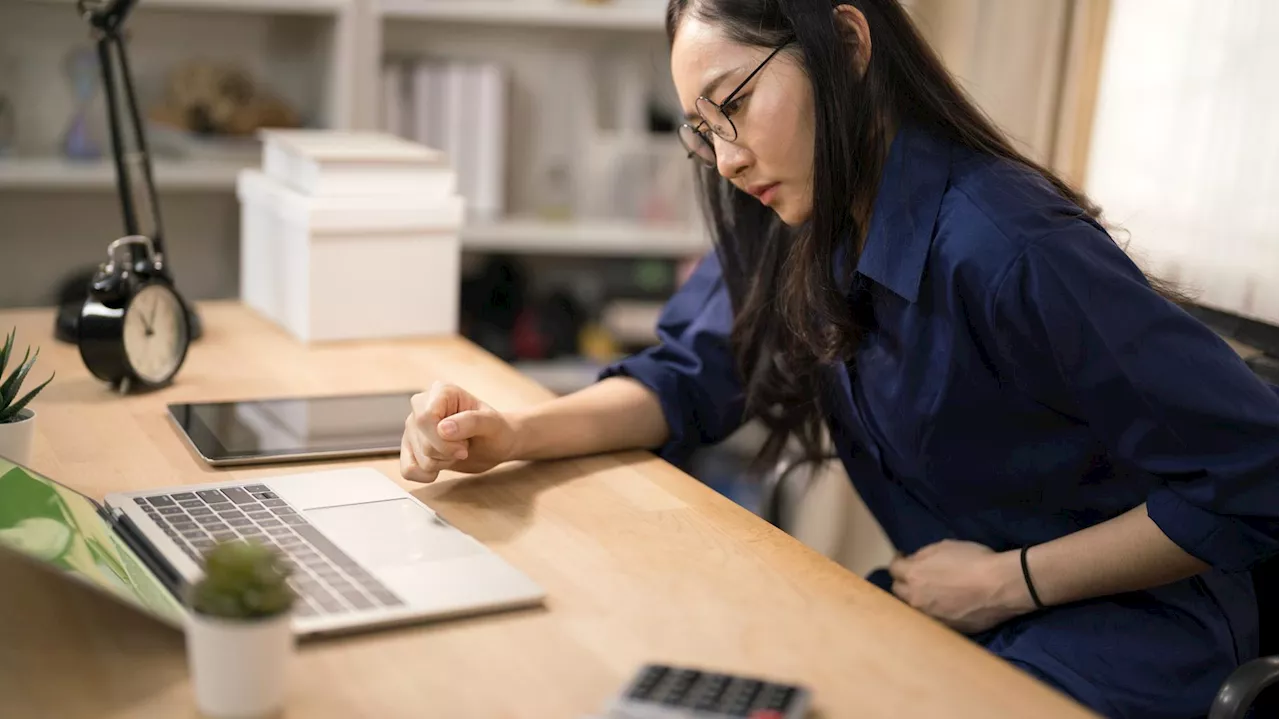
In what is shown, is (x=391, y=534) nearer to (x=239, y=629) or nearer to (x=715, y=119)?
(x=239, y=629)

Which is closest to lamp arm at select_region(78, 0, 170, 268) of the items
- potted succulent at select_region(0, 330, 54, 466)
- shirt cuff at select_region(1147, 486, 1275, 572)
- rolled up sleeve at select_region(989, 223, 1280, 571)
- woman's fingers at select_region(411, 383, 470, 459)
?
potted succulent at select_region(0, 330, 54, 466)

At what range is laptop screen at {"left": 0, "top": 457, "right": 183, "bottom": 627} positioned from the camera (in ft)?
2.88

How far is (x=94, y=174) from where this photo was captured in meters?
2.37

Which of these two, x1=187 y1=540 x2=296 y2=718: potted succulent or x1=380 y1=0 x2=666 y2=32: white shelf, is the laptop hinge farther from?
x1=380 y1=0 x2=666 y2=32: white shelf

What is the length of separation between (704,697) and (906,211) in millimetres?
624

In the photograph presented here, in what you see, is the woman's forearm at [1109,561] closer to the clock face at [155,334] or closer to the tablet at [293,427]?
the tablet at [293,427]

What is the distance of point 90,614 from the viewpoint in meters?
0.93

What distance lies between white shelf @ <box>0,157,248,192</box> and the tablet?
1036mm

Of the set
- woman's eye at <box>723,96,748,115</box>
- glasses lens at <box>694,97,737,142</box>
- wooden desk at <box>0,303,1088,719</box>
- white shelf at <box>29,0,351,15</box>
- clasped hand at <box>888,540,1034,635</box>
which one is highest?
white shelf at <box>29,0,351,15</box>

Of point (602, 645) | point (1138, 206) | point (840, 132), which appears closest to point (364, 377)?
point (840, 132)

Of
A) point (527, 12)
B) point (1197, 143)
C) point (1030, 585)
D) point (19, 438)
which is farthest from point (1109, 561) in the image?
point (527, 12)

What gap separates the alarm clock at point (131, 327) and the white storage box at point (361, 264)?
246 mm

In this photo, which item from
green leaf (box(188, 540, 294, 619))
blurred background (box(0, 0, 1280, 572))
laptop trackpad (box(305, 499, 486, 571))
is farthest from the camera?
blurred background (box(0, 0, 1280, 572))

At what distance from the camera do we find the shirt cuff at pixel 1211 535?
115cm
